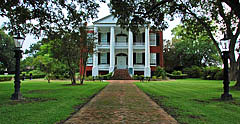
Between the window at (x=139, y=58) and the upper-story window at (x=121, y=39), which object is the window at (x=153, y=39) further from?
the upper-story window at (x=121, y=39)

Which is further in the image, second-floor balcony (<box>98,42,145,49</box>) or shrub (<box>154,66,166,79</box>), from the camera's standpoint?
second-floor balcony (<box>98,42,145,49</box>)

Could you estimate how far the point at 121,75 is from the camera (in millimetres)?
27453

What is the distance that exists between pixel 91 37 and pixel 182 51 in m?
29.6

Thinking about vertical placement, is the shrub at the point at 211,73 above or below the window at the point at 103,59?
below

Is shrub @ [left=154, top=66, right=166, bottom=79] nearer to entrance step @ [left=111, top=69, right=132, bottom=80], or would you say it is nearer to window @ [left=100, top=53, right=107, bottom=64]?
entrance step @ [left=111, top=69, right=132, bottom=80]

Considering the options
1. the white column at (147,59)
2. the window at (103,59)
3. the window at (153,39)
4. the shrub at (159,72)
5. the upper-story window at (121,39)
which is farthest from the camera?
the upper-story window at (121,39)

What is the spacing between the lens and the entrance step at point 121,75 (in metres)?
26.8

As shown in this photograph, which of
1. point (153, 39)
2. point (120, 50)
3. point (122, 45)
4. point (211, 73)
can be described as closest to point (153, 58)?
point (153, 39)

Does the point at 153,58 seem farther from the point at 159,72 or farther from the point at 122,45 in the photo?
the point at 122,45

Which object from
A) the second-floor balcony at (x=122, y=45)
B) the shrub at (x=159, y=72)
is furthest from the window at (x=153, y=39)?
the shrub at (x=159, y=72)

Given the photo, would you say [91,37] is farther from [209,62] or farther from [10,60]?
[10,60]

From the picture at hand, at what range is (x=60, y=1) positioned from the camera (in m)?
8.64

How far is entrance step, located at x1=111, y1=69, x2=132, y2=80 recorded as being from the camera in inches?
1057

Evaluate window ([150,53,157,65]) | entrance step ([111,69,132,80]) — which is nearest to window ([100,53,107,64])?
entrance step ([111,69,132,80])
